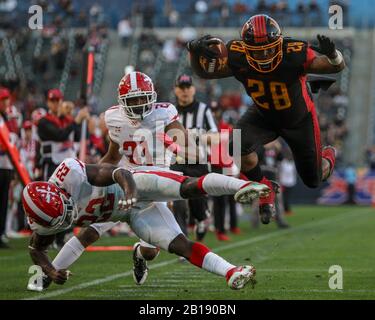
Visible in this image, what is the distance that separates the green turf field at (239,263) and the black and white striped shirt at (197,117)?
4.59ft

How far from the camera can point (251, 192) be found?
5.33 m

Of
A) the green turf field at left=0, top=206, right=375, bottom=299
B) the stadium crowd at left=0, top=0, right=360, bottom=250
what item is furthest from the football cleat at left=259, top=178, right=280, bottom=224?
the stadium crowd at left=0, top=0, right=360, bottom=250

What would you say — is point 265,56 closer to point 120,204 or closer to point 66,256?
point 120,204

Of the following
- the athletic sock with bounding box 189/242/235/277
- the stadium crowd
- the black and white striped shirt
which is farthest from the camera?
the stadium crowd

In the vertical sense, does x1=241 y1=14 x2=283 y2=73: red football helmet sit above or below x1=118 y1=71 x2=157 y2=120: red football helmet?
above

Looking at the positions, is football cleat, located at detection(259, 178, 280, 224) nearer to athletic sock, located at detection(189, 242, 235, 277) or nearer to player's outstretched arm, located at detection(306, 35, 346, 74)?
athletic sock, located at detection(189, 242, 235, 277)

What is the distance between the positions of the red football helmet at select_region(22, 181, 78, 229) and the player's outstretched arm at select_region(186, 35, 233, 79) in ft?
5.59

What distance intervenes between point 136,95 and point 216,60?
966 millimetres

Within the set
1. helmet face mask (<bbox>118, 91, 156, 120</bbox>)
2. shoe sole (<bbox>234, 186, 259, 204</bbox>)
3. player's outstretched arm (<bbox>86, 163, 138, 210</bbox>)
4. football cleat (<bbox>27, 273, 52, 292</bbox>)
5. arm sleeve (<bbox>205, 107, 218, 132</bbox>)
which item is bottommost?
football cleat (<bbox>27, 273, 52, 292</bbox>)

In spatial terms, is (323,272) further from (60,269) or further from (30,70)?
(30,70)

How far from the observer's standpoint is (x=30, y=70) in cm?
2498

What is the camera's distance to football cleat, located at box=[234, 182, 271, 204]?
5.32 meters

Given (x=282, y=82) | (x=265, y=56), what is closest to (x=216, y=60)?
(x=265, y=56)
